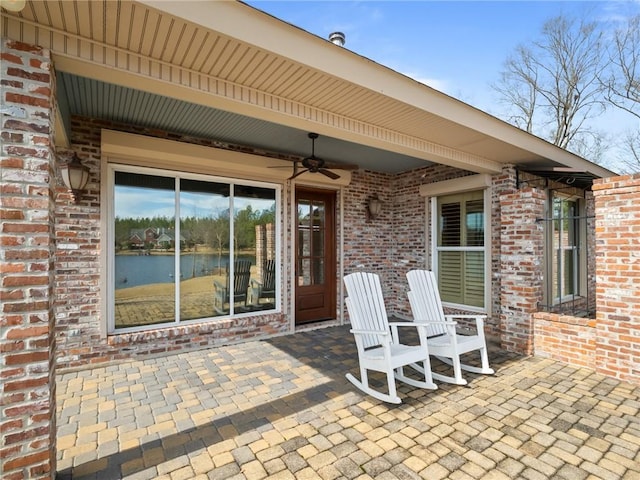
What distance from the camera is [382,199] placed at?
646 cm

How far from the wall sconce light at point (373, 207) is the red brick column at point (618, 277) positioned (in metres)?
3.12

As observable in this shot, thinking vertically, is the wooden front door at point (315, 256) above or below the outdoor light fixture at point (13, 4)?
below

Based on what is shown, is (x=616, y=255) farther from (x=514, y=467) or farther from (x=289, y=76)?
(x=289, y=76)

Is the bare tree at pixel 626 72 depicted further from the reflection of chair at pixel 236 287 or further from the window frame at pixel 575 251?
the reflection of chair at pixel 236 287

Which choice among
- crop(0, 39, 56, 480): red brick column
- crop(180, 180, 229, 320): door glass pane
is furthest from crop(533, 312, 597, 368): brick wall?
crop(0, 39, 56, 480): red brick column

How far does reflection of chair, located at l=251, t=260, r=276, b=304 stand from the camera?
5141mm

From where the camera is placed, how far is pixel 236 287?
4.94 m

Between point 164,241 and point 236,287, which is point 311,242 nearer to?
point 236,287

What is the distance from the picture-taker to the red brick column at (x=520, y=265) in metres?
4.28

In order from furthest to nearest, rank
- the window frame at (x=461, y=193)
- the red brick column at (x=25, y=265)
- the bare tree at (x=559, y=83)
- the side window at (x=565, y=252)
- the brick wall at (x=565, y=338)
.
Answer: the bare tree at (x=559, y=83), the side window at (x=565, y=252), the window frame at (x=461, y=193), the brick wall at (x=565, y=338), the red brick column at (x=25, y=265)

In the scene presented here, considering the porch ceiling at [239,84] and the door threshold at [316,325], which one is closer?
the porch ceiling at [239,84]

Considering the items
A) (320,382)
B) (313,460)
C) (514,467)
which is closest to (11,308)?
(313,460)

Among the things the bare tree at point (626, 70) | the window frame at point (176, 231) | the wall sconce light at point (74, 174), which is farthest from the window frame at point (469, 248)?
the bare tree at point (626, 70)

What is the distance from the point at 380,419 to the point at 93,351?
332 centimetres
